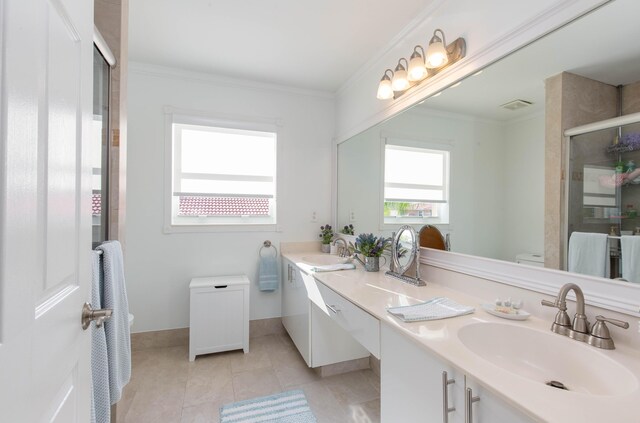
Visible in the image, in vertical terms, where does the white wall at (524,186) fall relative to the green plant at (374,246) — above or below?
above

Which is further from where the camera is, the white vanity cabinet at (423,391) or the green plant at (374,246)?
the green plant at (374,246)

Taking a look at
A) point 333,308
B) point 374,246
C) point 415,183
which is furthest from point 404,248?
point 333,308

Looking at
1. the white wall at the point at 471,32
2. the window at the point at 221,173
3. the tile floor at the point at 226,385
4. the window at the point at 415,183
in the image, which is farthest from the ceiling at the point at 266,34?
the tile floor at the point at 226,385

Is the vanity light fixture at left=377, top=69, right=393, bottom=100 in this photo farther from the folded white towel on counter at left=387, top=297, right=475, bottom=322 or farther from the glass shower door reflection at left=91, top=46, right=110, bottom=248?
the glass shower door reflection at left=91, top=46, right=110, bottom=248

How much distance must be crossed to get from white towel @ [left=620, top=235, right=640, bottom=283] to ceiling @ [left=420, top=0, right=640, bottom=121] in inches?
20.2

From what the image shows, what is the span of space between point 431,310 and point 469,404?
458 millimetres

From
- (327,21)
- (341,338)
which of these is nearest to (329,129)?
(327,21)

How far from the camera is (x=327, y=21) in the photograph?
1.90m

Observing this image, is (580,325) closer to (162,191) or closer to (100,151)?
(100,151)

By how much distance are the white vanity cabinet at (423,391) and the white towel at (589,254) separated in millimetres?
645

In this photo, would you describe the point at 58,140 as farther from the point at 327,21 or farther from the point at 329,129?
the point at 329,129

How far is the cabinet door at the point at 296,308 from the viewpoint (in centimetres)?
212

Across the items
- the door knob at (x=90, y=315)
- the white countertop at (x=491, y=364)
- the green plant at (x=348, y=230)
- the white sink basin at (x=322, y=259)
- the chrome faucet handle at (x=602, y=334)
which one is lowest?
the white sink basin at (x=322, y=259)

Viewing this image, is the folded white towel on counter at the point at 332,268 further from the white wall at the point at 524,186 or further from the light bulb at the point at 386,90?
the light bulb at the point at 386,90
